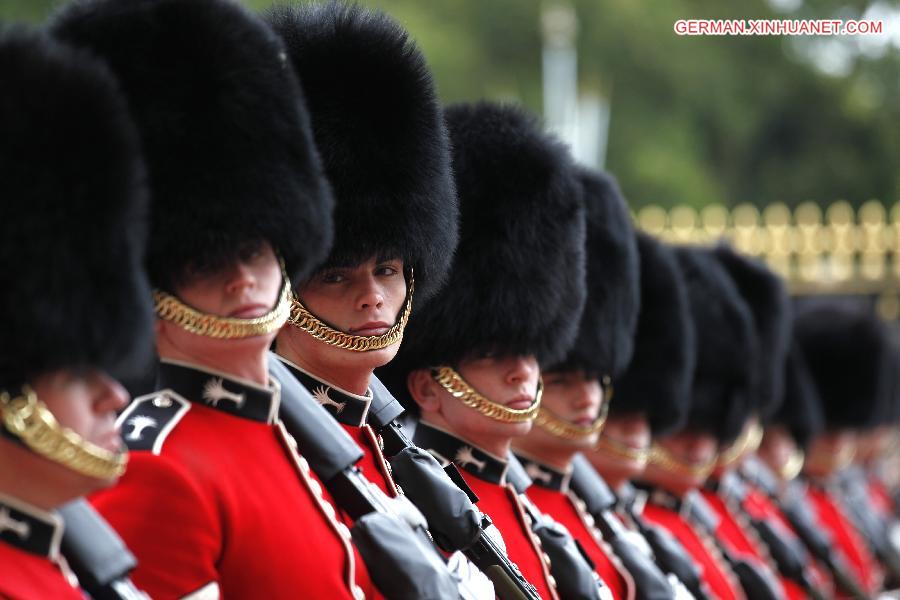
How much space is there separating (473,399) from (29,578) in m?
1.96

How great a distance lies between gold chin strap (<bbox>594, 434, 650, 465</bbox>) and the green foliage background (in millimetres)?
19763

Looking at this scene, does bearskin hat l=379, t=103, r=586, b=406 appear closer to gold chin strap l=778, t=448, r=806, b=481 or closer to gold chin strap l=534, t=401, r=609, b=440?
gold chin strap l=534, t=401, r=609, b=440

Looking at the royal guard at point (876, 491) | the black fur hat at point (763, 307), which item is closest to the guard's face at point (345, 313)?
the black fur hat at point (763, 307)

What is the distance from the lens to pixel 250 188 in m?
2.86

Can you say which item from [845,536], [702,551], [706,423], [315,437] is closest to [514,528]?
[315,437]

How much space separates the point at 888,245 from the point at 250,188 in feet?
43.1

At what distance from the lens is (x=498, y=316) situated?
4285 millimetres

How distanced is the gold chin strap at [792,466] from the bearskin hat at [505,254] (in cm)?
499

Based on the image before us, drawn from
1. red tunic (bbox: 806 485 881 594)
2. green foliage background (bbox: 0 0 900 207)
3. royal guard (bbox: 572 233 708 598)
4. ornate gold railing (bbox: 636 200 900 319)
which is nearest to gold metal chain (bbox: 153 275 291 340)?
royal guard (bbox: 572 233 708 598)

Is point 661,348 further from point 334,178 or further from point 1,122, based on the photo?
point 1,122

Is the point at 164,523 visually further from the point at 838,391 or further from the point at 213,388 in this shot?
the point at 838,391

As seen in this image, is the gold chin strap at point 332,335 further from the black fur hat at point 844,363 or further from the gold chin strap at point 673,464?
the black fur hat at point 844,363

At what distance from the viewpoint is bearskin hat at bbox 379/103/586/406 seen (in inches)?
166

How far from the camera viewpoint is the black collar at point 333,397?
11.2 feet
